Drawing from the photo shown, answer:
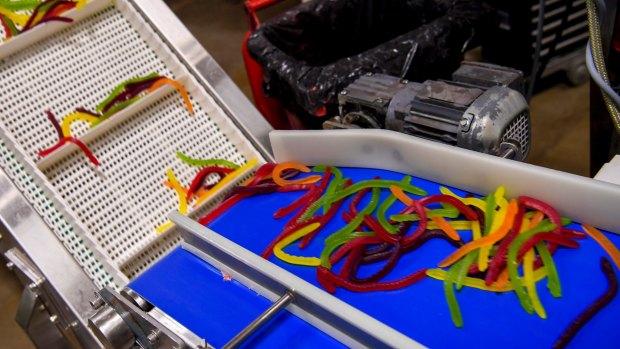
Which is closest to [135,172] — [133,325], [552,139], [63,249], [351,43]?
[63,249]

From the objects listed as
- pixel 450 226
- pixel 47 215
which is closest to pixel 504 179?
pixel 450 226

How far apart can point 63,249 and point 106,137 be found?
315 millimetres

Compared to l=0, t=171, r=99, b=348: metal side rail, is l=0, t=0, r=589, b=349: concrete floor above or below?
below

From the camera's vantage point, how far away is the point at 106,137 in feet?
4.46

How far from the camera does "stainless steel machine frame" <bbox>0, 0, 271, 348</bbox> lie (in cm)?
115

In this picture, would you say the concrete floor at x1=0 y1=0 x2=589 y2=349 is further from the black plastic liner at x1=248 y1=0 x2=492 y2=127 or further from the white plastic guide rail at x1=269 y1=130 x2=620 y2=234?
the white plastic guide rail at x1=269 y1=130 x2=620 y2=234

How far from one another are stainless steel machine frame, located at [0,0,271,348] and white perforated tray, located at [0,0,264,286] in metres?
0.03

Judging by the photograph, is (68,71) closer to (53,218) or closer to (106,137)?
(106,137)

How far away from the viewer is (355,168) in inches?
44.9

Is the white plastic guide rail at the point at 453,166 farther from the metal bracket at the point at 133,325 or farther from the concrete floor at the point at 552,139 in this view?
the concrete floor at the point at 552,139

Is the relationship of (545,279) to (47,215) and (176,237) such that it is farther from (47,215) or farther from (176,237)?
(47,215)

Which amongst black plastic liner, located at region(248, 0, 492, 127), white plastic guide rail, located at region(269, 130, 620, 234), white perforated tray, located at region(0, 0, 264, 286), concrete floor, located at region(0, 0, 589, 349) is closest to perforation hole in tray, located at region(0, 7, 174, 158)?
white perforated tray, located at region(0, 0, 264, 286)

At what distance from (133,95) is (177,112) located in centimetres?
12

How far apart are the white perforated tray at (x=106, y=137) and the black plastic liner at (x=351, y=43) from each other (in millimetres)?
214
